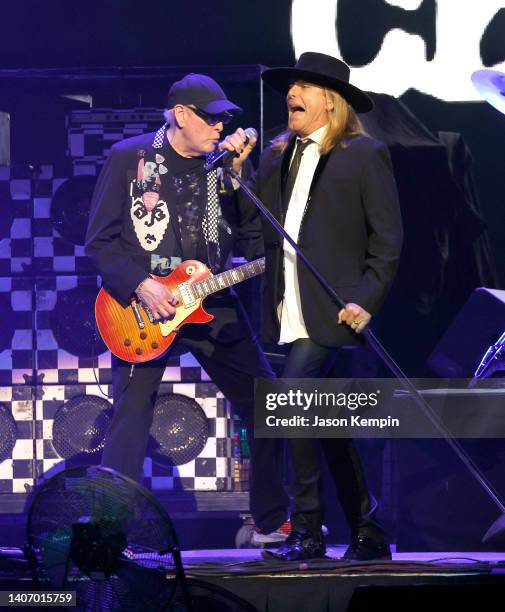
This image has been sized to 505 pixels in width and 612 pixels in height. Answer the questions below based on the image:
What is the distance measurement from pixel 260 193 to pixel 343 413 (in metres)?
0.95

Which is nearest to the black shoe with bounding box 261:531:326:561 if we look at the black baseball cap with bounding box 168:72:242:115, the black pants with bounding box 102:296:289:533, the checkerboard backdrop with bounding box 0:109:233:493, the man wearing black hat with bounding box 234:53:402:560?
the man wearing black hat with bounding box 234:53:402:560

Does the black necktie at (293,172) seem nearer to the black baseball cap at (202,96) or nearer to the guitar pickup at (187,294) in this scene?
the black baseball cap at (202,96)

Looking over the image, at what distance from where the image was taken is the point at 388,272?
15.2 feet

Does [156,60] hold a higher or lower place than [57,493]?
higher

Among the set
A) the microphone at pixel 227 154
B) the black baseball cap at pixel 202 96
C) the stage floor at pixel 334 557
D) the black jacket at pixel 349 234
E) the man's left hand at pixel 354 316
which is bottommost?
the stage floor at pixel 334 557

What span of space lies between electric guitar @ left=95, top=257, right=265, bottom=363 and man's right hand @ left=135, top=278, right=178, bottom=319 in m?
0.06

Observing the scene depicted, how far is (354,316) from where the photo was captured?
4.56 metres

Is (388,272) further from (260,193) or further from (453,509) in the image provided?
→ (453,509)

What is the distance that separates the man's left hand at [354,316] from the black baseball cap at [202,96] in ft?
3.71

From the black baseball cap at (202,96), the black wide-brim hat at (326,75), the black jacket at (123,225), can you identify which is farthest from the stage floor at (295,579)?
the black baseball cap at (202,96)

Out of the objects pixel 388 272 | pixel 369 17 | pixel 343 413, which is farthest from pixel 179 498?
pixel 369 17

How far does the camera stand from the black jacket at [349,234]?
464 centimetres

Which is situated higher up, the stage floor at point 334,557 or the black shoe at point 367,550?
the black shoe at point 367,550

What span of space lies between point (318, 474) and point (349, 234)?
36.6 inches
